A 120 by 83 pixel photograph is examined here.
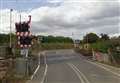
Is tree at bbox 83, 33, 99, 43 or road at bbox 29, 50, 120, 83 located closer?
road at bbox 29, 50, 120, 83

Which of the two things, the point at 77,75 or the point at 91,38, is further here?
the point at 91,38

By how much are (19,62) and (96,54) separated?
4118 cm

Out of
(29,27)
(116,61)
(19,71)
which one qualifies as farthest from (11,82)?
(116,61)

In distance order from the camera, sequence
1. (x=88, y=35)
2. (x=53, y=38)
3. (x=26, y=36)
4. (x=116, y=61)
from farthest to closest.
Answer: (x=53, y=38) < (x=88, y=35) < (x=116, y=61) < (x=26, y=36)

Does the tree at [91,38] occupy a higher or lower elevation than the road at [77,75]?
higher

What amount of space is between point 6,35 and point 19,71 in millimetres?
94357

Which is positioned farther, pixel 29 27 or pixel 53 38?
pixel 53 38

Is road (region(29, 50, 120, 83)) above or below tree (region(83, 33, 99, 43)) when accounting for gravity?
below

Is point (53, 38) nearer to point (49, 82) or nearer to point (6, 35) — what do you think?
point (6, 35)

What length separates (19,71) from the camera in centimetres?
3500

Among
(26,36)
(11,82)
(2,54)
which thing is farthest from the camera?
(2,54)

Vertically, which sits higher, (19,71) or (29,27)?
(29,27)

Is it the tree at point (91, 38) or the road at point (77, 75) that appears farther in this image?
the tree at point (91, 38)

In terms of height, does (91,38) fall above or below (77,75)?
above
